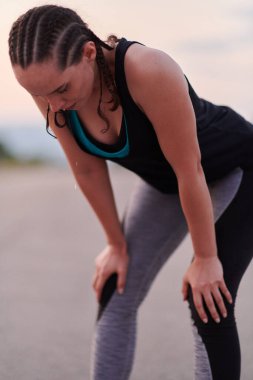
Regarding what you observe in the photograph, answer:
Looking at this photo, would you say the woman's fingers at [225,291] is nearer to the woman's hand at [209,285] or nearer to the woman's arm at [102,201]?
the woman's hand at [209,285]

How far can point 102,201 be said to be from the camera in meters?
2.29

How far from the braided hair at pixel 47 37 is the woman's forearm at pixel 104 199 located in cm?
54

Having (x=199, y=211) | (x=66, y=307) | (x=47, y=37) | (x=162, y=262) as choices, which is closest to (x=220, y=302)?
(x=199, y=211)

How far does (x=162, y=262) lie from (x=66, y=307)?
1.49 m

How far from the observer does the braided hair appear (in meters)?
1.75

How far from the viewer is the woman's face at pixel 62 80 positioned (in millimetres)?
1777

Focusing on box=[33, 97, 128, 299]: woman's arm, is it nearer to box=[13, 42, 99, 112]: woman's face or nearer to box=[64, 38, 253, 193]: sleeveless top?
box=[64, 38, 253, 193]: sleeveless top

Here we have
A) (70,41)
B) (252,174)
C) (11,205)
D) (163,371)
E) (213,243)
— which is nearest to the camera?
(70,41)

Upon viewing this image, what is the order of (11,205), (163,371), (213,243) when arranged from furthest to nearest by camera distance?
(11,205)
(163,371)
(213,243)

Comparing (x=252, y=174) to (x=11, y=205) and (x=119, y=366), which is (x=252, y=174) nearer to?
(x=119, y=366)

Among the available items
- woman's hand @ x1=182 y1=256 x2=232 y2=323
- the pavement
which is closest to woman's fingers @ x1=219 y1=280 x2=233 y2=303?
woman's hand @ x1=182 y1=256 x2=232 y2=323

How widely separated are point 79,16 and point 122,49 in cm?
14

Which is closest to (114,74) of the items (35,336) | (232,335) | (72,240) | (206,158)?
(206,158)

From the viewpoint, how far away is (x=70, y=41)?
5.85 feet
